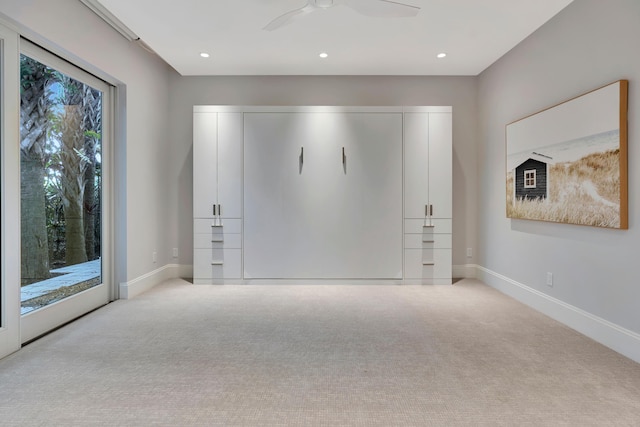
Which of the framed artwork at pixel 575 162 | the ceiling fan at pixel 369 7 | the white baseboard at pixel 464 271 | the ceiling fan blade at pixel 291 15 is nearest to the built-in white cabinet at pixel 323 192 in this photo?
the white baseboard at pixel 464 271

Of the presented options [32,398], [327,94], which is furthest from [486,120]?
[32,398]

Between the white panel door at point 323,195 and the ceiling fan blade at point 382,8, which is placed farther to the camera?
the white panel door at point 323,195

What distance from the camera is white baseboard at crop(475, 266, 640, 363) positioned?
2281 mm

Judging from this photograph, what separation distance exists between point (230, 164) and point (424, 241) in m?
2.62

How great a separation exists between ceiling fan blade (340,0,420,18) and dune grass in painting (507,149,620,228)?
1.79 meters

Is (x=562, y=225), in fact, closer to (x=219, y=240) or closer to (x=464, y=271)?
(x=464, y=271)

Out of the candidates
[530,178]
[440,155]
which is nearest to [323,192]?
[440,155]

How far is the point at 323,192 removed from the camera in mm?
4168

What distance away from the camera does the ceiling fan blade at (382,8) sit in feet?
7.68

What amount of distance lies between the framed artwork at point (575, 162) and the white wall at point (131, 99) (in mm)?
4199

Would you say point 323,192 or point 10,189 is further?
point 323,192

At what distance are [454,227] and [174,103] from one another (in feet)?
13.8

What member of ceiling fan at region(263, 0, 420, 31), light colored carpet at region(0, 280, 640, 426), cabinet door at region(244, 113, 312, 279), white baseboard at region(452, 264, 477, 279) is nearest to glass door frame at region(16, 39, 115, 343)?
light colored carpet at region(0, 280, 640, 426)

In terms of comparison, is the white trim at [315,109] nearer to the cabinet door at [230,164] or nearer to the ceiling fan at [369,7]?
the cabinet door at [230,164]
